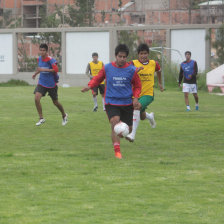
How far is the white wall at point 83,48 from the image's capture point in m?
45.6

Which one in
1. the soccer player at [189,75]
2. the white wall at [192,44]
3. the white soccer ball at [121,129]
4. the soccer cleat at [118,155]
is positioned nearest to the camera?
the white soccer ball at [121,129]

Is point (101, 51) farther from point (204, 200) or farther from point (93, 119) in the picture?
point (204, 200)

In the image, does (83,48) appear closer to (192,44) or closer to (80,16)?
(80,16)

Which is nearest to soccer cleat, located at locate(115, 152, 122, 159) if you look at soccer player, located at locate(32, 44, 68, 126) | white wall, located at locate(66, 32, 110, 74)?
soccer player, located at locate(32, 44, 68, 126)

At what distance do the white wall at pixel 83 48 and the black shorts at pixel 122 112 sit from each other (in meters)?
34.0

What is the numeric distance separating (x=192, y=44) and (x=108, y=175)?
34001 mm

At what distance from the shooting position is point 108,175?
9.40 meters

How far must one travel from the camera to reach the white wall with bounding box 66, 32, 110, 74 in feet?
150

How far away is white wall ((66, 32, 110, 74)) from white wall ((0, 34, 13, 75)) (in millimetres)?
4489

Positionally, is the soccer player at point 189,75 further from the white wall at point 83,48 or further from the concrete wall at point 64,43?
the white wall at point 83,48

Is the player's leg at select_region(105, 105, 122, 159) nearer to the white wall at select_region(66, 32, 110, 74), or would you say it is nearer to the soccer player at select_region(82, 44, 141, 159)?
the soccer player at select_region(82, 44, 141, 159)

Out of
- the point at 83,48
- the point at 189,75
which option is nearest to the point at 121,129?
the point at 189,75

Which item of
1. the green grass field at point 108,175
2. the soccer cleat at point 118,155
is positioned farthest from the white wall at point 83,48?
the soccer cleat at point 118,155

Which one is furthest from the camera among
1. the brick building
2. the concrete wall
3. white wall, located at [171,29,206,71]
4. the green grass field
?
the brick building
